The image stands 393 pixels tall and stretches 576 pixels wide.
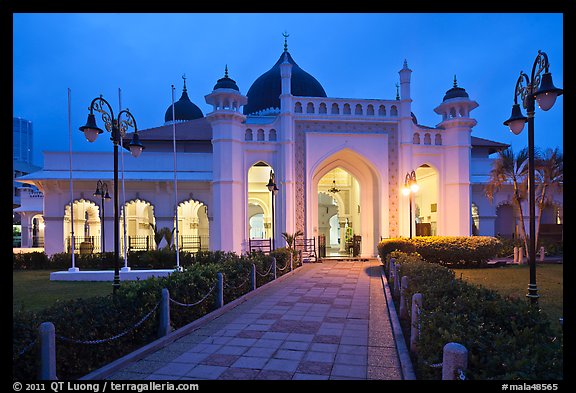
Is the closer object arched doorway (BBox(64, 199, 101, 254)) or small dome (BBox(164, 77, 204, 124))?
arched doorway (BBox(64, 199, 101, 254))

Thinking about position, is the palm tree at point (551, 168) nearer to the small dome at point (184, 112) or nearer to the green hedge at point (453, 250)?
the green hedge at point (453, 250)

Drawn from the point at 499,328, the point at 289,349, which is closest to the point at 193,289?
the point at 289,349

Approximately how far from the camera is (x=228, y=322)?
8312mm

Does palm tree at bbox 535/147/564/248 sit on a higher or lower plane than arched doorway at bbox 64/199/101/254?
higher

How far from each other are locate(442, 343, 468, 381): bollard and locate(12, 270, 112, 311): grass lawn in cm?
980

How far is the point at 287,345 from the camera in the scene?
6.67 meters

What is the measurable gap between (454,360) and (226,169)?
60.7 feet

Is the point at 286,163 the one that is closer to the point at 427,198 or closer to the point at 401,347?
the point at 427,198

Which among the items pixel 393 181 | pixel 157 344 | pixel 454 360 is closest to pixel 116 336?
pixel 157 344

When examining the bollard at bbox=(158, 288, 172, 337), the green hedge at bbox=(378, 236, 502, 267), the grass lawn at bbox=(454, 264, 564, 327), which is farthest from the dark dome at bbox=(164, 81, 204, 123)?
the bollard at bbox=(158, 288, 172, 337)

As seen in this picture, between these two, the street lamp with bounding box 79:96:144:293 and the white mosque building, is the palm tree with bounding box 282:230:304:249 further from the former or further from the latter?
the street lamp with bounding box 79:96:144:293

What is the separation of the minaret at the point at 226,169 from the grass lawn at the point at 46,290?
7199mm

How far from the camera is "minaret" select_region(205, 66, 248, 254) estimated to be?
21172 mm
